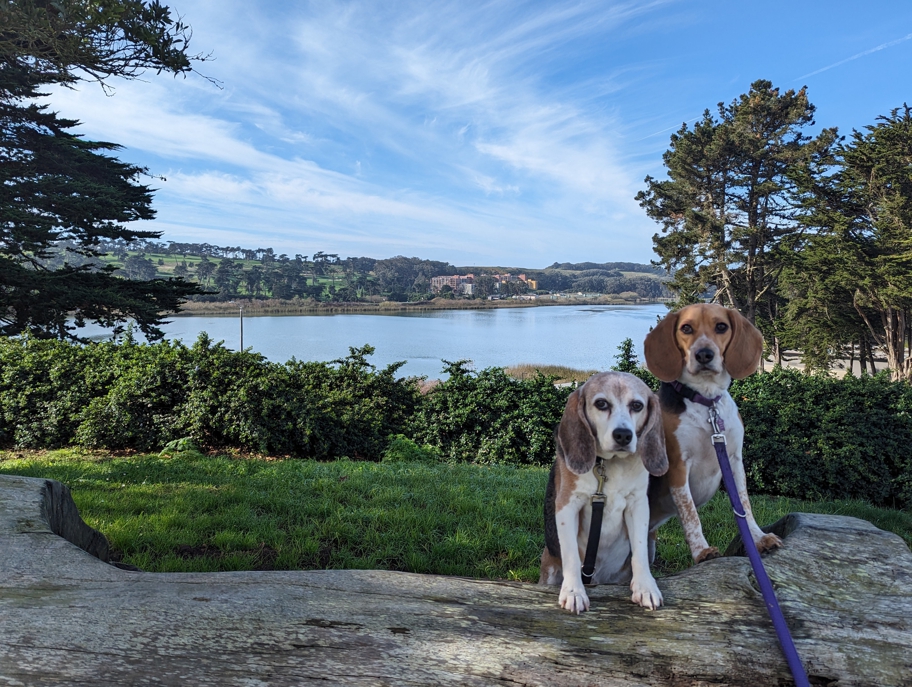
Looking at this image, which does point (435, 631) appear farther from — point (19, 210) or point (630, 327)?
point (630, 327)

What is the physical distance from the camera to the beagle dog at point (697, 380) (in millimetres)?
1781

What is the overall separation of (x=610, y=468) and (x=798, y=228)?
3613cm

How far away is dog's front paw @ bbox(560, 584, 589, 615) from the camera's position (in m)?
1.79

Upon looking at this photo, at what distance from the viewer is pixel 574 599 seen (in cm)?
179

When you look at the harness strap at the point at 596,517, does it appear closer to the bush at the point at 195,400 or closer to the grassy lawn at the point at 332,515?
the grassy lawn at the point at 332,515

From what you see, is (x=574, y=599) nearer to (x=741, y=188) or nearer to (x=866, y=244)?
(x=866, y=244)

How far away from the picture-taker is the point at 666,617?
179cm

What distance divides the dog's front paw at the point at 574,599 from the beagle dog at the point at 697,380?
442mm

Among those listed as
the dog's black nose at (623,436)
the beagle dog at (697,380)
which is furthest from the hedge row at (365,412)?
the dog's black nose at (623,436)

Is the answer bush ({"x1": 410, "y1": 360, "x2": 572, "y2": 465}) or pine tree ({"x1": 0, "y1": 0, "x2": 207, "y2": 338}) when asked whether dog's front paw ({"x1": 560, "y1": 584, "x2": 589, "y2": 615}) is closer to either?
bush ({"x1": 410, "y1": 360, "x2": 572, "y2": 465})

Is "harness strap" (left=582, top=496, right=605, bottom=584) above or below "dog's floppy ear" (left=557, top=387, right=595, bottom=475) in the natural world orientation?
below

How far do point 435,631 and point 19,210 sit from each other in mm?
19874

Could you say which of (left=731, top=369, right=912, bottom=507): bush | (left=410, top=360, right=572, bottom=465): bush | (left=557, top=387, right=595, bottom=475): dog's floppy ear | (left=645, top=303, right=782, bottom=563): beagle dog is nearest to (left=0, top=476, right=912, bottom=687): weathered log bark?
(left=645, top=303, right=782, bottom=563): beagle dog

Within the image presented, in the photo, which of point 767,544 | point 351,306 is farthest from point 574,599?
point 351,306
